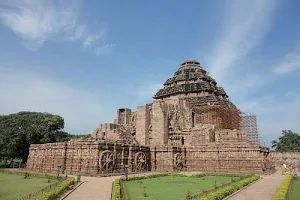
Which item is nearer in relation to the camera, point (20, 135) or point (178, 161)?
point (178, 161)

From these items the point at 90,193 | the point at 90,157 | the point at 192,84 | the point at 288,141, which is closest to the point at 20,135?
the point at 90,157

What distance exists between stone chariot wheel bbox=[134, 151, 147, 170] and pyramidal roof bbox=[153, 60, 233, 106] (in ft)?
78.2

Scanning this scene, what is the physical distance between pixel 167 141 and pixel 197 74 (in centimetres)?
2570

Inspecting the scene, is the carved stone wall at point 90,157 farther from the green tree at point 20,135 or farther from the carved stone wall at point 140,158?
the green tree at point 20,135

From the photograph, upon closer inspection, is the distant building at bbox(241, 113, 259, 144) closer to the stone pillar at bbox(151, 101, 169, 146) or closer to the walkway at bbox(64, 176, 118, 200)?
the stone pillar at bbox(151, 101, 169, 146)

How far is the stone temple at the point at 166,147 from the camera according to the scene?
2895 centimetres

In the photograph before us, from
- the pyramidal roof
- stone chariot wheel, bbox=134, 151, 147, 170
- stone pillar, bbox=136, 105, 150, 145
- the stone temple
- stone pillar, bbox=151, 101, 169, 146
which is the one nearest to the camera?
the stone temple

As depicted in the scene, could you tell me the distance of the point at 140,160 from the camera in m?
32.9

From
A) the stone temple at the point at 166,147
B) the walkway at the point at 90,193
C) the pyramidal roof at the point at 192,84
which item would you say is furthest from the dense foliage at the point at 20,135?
the walkway at the point at 90,193

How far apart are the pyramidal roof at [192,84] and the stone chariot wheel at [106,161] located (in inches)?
1162

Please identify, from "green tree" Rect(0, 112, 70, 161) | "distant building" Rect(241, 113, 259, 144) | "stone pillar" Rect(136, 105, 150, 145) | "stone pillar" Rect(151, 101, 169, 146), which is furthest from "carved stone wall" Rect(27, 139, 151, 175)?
"distant building" Rect(241, 113, 259, 144)

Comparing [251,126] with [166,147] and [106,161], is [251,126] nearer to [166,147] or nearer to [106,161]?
[166,147]

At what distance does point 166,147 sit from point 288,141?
4709 centimetres

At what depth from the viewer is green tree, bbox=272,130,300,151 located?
64588 millimetres
